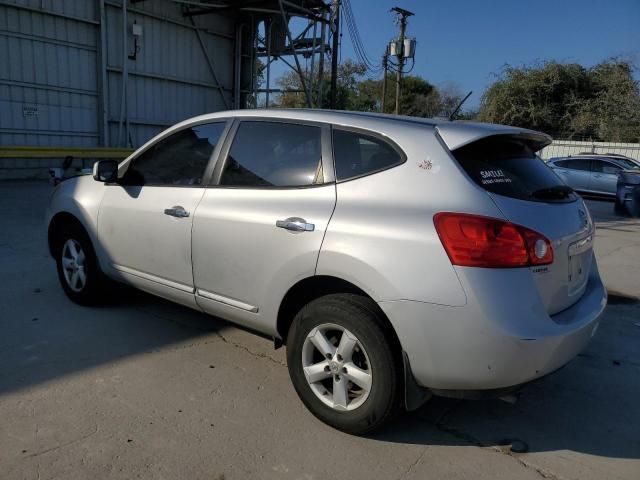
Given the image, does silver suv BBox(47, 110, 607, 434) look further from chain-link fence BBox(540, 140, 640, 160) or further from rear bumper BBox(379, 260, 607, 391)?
chain-link fence BBox(540, 140, 640, 160)

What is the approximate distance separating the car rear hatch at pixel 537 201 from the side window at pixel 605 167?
15495mm

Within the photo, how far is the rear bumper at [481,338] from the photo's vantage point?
243cm

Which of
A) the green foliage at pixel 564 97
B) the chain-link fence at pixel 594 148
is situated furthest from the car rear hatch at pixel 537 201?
the green foliage at pixel 564 97

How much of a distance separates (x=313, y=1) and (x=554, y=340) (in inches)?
673

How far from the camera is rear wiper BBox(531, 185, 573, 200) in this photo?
2.87m

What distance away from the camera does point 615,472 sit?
267cm

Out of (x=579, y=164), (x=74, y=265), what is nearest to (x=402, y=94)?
(x=579, y=164)

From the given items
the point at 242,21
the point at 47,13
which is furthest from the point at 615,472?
the point at 242,21

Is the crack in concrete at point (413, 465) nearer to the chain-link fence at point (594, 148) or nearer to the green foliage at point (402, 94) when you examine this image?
the chain-link fence at point (594, 148)

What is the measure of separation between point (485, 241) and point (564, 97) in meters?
34.4

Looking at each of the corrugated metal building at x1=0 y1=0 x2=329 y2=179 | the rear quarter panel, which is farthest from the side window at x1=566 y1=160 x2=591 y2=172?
the rear quarter panel

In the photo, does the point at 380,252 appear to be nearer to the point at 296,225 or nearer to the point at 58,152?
the point at 296,225

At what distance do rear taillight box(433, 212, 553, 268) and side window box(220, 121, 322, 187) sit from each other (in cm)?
84

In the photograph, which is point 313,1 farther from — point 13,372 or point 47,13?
point 13,372
